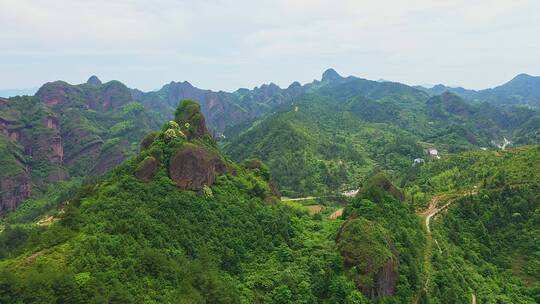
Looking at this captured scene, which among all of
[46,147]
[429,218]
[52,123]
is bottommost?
[429,218]

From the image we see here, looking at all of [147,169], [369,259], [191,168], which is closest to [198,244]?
[191,168]

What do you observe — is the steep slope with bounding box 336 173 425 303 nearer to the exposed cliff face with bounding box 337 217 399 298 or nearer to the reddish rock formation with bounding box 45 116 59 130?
the exposed cliff face with bounding box 337 217 399 298

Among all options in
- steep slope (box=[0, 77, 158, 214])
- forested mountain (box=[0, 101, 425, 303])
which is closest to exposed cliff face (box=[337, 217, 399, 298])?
forested mountain (box=[0, 101, 425, 303])

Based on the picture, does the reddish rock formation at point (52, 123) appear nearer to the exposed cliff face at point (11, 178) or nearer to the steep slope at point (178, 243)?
the exposed cliff face at point (11, 178)

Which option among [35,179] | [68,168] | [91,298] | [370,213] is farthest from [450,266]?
[68,168]

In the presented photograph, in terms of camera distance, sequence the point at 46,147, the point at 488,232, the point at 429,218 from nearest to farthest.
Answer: the point at 488,232, the point at 429,218, the point at 46,147

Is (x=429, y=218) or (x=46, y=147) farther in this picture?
(x=46, y=147)

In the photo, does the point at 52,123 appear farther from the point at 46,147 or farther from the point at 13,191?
the point at 13,191

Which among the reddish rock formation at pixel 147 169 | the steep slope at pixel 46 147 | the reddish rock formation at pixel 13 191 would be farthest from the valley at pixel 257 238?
the steep slope at pixel 46 147
